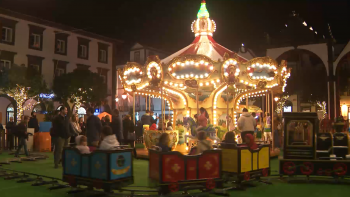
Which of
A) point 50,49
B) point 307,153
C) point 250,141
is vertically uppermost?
point 50,49

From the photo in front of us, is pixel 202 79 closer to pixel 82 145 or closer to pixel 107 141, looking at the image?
pixel 82 145

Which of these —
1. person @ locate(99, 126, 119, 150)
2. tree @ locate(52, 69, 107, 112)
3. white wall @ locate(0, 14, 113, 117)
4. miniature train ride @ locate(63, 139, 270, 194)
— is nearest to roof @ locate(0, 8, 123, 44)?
white wall @ locate(0, 14, 113, 117)

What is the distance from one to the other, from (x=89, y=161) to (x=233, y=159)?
3.00 metres

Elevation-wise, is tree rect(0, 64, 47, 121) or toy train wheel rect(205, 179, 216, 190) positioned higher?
tree rect(0, 64, 47, 121)

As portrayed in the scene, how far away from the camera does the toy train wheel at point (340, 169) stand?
815 centimetres

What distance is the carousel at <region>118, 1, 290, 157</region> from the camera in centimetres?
1231

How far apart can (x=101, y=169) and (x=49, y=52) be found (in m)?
27.2

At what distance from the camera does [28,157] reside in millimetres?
12445

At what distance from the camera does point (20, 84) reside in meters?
25.2

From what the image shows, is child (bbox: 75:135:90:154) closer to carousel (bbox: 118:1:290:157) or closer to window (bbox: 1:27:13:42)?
carousel (bbox: 118:1:290:157)

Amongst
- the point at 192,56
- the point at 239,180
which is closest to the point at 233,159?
the point at 239,180

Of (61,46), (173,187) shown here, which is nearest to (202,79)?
(173,187)

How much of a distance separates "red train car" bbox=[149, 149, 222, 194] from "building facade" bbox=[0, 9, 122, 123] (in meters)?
22.4

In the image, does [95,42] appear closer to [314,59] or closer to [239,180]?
[314,59]
